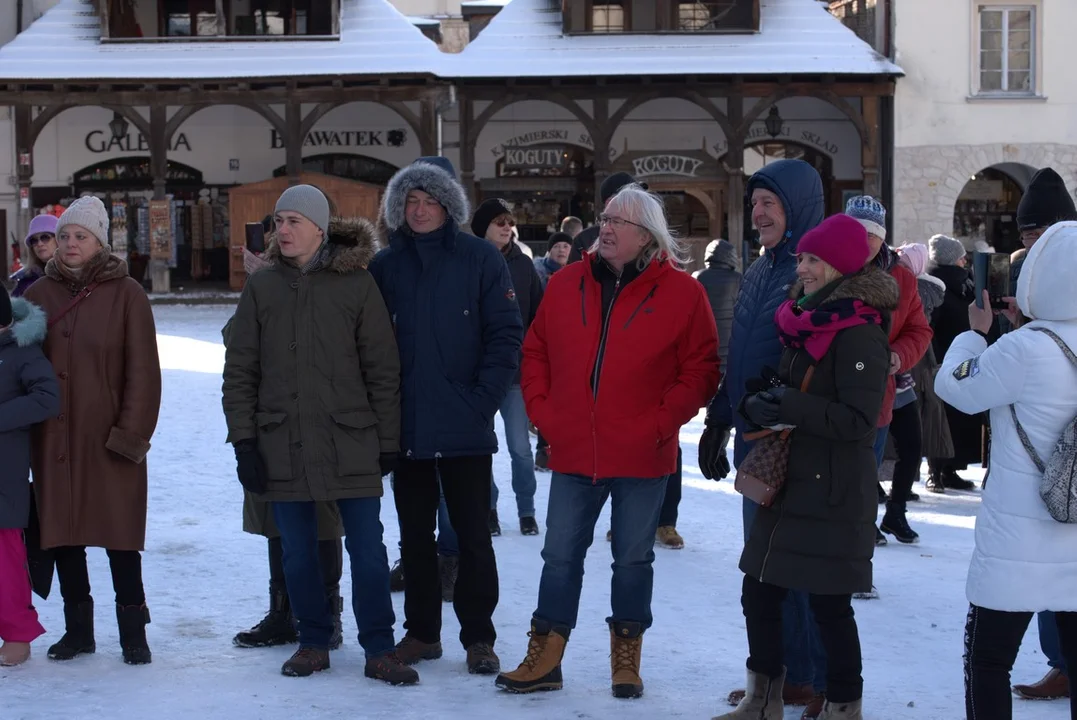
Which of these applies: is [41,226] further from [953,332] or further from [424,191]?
[953,332]

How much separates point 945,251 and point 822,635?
4672 mm

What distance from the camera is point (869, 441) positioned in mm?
4156

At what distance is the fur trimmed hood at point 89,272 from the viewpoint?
496 cm

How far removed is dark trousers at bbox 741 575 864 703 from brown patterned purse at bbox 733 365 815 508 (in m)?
0.28

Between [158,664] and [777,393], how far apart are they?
2382mm

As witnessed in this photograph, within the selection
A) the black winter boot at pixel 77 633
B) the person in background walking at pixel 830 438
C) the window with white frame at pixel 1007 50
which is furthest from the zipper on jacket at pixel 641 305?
the window with white frame at pixel 1007 50

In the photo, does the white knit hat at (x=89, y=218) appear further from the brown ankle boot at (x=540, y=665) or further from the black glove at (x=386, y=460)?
the brown ankle boot at (x=540, y=665)

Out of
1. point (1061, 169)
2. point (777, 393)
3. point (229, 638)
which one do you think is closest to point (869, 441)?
point (777, 393)

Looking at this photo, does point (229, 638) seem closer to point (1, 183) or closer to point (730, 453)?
point (730, 453)

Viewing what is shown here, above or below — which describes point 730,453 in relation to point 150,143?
below

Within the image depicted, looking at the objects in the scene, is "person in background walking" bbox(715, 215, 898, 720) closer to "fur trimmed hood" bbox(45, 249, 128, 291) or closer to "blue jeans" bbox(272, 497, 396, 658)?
"blue jeans" bbox(272, 497, 396, 658)

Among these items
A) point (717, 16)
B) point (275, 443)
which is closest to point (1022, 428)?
point (275, 443)

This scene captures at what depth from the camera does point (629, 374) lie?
4.58 metres

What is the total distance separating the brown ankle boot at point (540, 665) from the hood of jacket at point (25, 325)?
1.94 m
